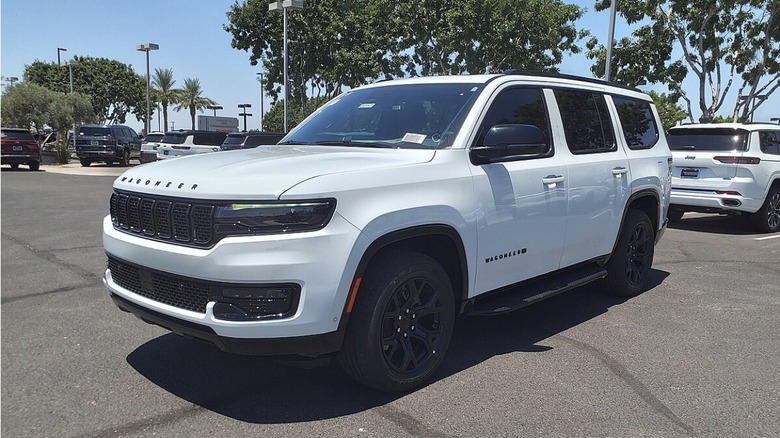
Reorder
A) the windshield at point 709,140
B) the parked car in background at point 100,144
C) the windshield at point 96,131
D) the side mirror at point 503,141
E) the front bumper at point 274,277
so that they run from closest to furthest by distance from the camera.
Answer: the front bumper at point 274,277 < the side mirror at point 503,141 < the windshield at point 709,140 < the parked car in background at point 100,144 < the windshield at point 96,131


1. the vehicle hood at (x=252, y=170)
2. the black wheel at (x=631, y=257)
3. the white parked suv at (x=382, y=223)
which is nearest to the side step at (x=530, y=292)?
the white parked suv at (x=382, y=223)

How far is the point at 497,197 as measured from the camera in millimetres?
4000

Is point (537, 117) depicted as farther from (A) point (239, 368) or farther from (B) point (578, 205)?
(A) point (239, 368)

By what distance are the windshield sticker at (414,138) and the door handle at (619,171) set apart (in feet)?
6.78

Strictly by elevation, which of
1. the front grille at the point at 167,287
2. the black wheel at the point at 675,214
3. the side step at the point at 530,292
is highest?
the front grille at the point at 167,287

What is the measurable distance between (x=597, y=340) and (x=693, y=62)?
68.0 feet

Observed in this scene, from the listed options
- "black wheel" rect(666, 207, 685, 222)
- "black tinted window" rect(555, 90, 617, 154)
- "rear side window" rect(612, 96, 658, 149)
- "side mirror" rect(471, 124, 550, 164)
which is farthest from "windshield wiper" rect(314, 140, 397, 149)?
"black wheel" rect(666, 207, 685, 222)

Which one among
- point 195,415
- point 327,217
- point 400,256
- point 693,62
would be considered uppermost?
point 693,62

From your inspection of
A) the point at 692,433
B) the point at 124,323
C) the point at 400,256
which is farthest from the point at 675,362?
the point at 124,323

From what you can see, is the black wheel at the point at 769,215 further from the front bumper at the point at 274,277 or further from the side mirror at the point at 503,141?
the front bumper at the point at 274,277

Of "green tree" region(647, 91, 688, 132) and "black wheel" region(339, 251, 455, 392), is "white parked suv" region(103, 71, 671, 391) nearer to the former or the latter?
"black wheel" region(339, 251, 455, 392)

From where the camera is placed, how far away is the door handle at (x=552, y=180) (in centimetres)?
442

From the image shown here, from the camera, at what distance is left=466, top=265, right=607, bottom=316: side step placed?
4094 mm

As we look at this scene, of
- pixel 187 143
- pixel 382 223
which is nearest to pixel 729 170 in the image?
pixel 382 223
